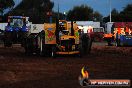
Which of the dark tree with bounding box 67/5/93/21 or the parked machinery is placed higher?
the dark tree with bounding box 67/5/93/21

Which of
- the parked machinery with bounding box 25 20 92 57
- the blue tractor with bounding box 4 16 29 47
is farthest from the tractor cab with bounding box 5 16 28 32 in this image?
the parked machinery with bounding box 25 20 92 57

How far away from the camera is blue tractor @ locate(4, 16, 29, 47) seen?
39.5m

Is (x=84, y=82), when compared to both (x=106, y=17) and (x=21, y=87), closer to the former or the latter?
(x=21, y=87)

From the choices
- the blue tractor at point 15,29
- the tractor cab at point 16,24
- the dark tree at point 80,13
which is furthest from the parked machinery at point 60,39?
A: the dark tree at point 80,13

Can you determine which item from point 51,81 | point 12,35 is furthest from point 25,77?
point 12,35

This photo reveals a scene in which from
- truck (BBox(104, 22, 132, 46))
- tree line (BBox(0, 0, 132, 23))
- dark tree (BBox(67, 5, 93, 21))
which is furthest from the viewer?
dark tree (BBox(67, 5, 93, 21))

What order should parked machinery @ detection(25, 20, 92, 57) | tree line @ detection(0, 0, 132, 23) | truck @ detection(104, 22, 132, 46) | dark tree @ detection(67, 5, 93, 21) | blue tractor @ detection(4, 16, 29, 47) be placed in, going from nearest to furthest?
parked machinery @ detection(25, 20, 92, 57), blue tractor @ detection(4, 16, 29, 47), truck @ detection(104, 22, 132, 46), tree line @ detection(0, 0, 132, 23), dark tree @ detection(67, 5, 93, 21)

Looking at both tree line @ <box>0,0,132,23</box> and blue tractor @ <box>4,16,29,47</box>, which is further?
tree line @ <box>0,0,132,23</box>

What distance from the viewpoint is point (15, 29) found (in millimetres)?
39625

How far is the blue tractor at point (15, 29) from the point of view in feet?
130

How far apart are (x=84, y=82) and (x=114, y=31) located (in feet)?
137

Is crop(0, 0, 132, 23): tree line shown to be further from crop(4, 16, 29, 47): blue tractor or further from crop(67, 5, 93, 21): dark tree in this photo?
crop(4, 16, 29, 47): blue tractor

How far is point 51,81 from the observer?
12789 millimetres

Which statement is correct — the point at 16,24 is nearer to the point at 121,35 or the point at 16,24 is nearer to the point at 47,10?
the point at 121,35
